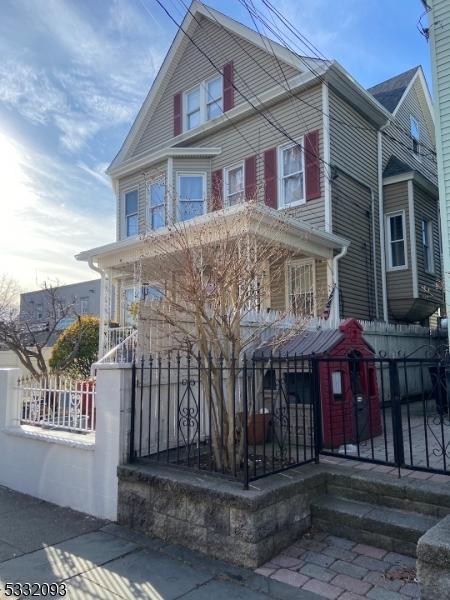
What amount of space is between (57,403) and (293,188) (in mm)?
8093

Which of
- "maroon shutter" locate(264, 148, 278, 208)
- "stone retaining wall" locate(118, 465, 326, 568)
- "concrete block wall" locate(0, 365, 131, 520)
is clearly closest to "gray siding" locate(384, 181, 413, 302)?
"maroon shutter" locate(264, 148, 278, 208)

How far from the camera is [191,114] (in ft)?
47.0

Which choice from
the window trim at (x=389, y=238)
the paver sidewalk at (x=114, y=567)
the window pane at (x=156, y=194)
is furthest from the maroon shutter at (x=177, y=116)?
the paver sidewalk at (x=114, y=567)

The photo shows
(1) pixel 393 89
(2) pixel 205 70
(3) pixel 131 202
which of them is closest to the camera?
(2) pixel 205 70

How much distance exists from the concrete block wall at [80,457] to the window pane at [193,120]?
36.0ft

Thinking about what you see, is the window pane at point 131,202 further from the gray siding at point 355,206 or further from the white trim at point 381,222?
the white trim at point 381,222

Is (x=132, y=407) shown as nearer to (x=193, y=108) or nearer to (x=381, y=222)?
(x=381, y=222)

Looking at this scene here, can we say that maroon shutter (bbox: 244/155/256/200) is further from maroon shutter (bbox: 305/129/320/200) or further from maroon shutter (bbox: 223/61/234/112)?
maroon shutter (bbox: 223/61/234/112)

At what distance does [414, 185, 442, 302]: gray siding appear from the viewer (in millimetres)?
12312

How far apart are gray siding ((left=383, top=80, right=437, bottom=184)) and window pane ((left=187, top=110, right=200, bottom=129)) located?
5.72 metres

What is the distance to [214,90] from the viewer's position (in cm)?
1372

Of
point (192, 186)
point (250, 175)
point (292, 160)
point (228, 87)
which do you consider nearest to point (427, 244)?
point (292, 160)

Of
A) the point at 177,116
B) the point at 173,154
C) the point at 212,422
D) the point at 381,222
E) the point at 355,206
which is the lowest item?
the point at 212,422

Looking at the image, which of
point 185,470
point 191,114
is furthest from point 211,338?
point 191,114
